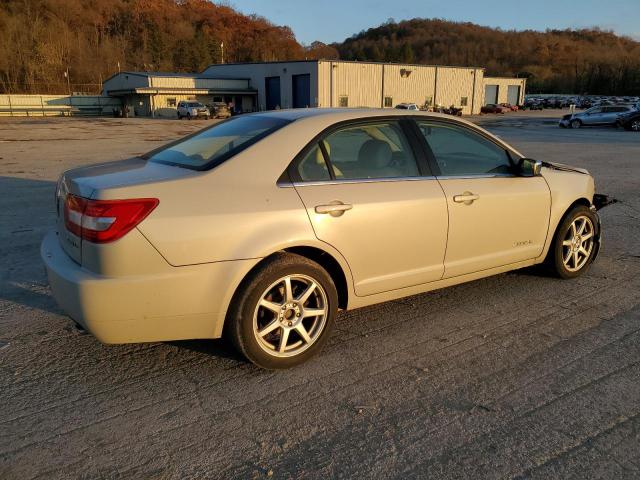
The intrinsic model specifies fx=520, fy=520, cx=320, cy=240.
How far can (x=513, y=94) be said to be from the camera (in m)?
77.0

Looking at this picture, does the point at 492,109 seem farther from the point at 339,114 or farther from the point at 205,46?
the point at 205,46

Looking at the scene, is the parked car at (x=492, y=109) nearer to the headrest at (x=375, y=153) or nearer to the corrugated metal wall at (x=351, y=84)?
the corrugated metal wall at (x=351, y=84)

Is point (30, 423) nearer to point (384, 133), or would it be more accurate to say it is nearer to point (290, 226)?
point (290, 226)

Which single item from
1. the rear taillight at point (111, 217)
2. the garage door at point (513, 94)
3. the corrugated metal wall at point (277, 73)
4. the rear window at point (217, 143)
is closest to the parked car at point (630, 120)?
the corrugated metal wall at point (277, 73)

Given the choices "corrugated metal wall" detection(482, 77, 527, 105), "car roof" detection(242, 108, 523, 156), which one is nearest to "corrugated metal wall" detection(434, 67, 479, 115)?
"corrugated metal wall" detection(482, 77, 527, 105)

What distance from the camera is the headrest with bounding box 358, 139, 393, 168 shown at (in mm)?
3771

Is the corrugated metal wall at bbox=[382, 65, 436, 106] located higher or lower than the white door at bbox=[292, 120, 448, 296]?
higher

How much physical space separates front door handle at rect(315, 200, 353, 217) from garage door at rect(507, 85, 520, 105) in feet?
264

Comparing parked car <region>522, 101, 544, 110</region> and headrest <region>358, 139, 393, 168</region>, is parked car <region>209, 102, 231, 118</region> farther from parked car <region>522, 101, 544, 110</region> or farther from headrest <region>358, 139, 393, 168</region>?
headrest <region>358, 139, 393, 168</region>

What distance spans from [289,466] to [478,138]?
3093mm

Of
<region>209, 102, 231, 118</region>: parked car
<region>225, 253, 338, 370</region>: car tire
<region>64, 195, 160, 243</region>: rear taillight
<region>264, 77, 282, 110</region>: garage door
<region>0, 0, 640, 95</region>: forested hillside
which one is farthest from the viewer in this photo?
<region>0, 0, 640, 95</region>: forested hillside

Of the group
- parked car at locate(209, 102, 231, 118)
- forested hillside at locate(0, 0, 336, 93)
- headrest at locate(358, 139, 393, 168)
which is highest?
forested hillside at locate(0, 0, 336, 93)

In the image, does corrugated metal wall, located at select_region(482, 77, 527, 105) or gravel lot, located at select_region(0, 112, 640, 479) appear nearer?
gravel lot, located at select_region(0, 112, 640, 479)

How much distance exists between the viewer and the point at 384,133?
3.88 meters
